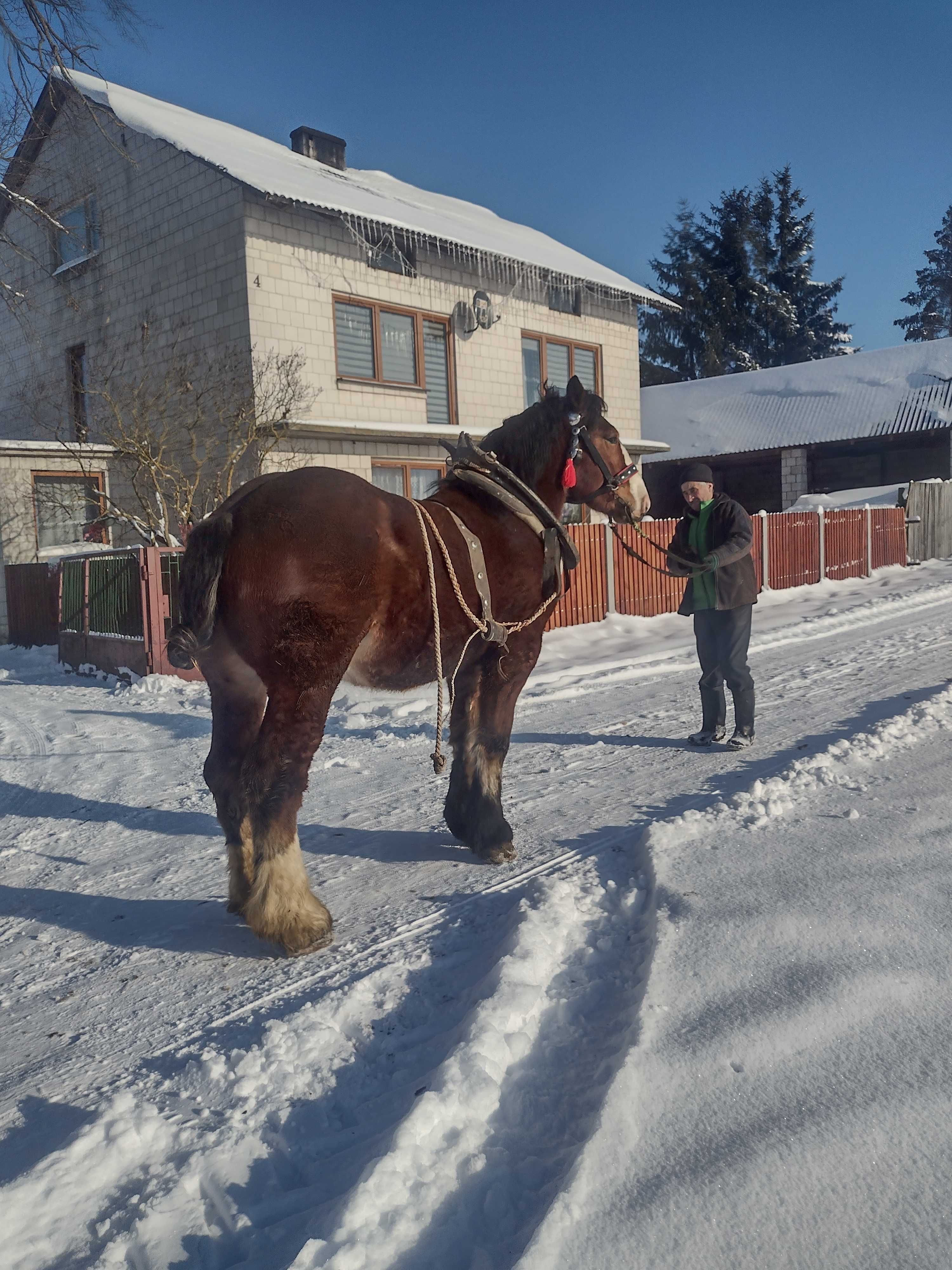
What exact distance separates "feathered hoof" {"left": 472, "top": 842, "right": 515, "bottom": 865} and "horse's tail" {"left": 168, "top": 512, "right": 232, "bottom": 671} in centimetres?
153

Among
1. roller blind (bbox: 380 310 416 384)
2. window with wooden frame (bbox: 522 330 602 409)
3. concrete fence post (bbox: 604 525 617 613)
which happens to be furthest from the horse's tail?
window with wooden frame (bbox: 522 330 602 409)

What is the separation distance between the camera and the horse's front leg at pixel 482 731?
393 cm

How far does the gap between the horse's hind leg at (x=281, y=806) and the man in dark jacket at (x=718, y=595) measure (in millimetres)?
3252

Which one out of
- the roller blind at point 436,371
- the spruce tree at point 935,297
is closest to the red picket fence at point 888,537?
the roller blind at point 436,371

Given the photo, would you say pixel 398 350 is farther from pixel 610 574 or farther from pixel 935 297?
pixel 935 297

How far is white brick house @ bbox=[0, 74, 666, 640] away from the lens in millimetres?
13766

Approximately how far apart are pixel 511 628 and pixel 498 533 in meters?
0.43

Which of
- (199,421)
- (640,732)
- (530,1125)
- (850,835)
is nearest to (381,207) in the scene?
(199,421)

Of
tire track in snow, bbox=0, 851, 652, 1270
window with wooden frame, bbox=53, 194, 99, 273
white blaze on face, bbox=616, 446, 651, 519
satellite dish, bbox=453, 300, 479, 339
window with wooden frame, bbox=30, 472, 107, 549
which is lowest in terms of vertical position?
tire track in snow, bbox=0, 851, 652, 1270

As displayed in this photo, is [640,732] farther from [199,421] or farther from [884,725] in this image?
[199,421]

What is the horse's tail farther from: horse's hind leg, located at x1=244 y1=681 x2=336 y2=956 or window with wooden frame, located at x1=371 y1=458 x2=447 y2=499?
window with wooden frame, located at x1=371 y1=458 x2=447 y2=499

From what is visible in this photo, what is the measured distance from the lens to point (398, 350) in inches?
622

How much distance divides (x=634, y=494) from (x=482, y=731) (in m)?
1.47

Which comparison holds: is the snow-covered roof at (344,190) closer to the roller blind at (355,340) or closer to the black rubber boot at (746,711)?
the roller blind at (355,340)
